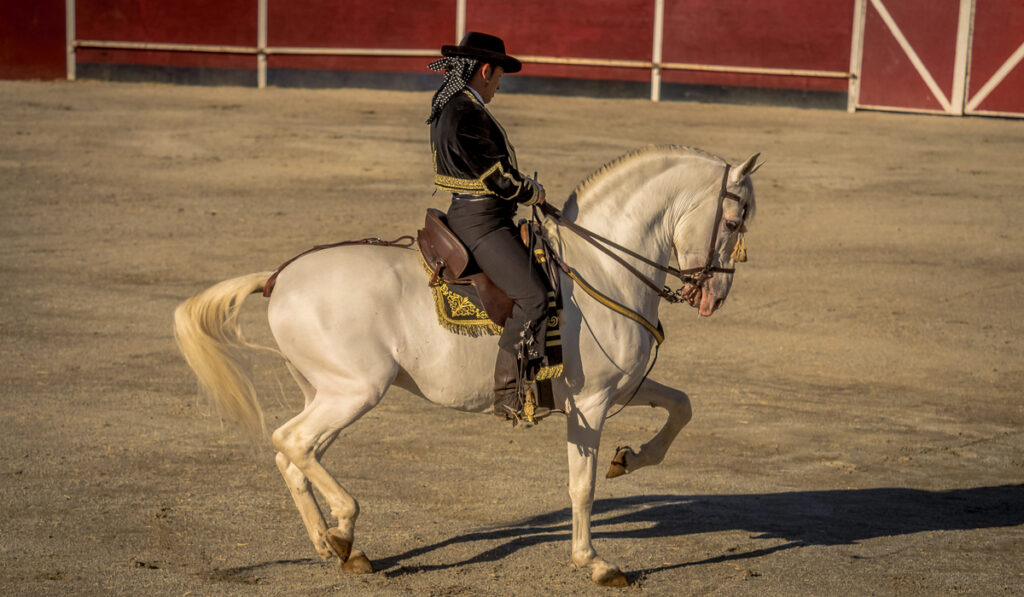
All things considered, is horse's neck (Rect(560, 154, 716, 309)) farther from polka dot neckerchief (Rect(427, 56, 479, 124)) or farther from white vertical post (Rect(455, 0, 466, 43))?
white vertical post (Rect(455, 0, 466, 43))

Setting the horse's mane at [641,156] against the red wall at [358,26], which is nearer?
the horse's mane at [641,156]

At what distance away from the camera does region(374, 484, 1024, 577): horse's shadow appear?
23.7ft

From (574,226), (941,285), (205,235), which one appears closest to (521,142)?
(205,235)

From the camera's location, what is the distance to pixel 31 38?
24.2 meters

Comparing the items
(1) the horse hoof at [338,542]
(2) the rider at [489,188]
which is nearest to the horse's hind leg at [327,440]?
(1) the horse hoof at [338,542]

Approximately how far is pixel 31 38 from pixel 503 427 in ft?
59.4

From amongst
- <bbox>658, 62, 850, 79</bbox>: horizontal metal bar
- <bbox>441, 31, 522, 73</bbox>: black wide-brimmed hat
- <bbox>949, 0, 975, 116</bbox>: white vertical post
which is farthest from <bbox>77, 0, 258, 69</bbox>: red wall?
<bbox>441, 31, 522, 73</bbox>: black wide-brimmed hat

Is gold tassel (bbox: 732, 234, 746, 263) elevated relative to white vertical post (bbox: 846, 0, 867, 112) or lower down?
lower down

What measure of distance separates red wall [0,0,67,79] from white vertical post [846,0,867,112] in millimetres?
14618

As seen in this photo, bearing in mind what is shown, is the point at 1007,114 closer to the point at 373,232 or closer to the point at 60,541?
the point at 373,232

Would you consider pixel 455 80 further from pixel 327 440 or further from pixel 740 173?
pixel 327 440

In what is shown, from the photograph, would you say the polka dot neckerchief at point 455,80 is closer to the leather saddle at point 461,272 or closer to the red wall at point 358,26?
the leather saddle at point 461,272

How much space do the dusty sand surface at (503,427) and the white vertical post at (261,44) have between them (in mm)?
3969

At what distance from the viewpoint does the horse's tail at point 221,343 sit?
6.72m
